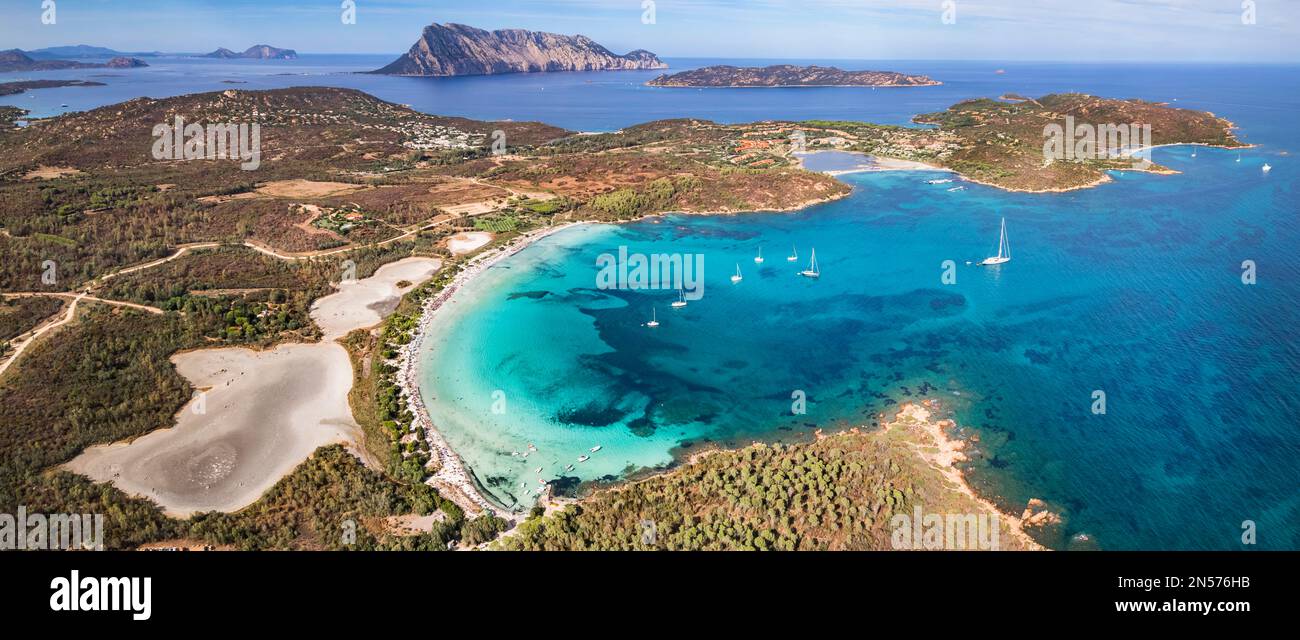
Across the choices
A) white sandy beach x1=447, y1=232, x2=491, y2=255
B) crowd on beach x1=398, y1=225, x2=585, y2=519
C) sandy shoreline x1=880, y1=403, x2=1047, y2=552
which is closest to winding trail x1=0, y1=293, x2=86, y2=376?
crowd on beach x1=398, y1=225, x2=585, y2=519

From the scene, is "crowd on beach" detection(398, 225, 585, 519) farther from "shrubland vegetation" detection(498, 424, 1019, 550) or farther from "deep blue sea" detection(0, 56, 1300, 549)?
"shrubland vegetation" detection(498, 424, 1019, 550)

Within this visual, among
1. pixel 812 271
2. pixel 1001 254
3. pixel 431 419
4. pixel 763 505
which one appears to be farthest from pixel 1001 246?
pixel 431 419

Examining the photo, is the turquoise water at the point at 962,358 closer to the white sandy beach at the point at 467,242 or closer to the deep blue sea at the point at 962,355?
the deep blue sea at the point at 962,355

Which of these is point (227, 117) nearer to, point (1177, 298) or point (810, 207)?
point (810, 207)

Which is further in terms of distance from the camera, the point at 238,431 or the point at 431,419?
the point at 431,419

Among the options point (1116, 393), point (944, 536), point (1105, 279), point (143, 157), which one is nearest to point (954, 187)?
point (1105, 279)

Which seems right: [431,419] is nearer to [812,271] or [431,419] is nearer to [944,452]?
[944,452]

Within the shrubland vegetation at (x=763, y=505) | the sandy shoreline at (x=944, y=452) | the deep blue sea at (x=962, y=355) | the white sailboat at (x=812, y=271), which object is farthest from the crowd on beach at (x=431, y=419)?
the white sailboat at (x=812, y=271)
